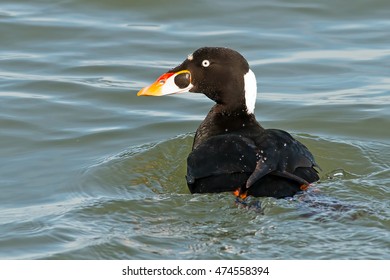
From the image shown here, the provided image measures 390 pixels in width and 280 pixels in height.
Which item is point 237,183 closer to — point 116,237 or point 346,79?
point 116,237

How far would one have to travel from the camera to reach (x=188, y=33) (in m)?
11.3

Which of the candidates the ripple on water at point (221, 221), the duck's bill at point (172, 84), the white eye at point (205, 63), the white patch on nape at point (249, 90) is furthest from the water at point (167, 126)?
the white eye at point (205, 63)

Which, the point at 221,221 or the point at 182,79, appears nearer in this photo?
the point at 221,221

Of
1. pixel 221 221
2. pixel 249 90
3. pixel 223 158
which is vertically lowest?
pixel 221 221

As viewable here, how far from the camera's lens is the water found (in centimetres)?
595

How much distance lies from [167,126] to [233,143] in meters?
2.35

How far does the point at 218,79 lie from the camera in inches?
288

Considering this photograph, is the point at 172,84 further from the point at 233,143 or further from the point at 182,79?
the point at 233,143

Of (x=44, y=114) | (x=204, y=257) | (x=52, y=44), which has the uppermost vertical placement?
(x=52, y=44)

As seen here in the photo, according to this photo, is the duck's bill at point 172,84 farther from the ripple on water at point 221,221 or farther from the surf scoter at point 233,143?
the ripple on water at point 221,221

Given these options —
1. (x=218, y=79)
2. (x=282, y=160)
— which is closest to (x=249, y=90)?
(x=218, y=79)

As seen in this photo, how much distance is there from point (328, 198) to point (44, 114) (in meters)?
3.54

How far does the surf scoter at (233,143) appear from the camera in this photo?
6.28m

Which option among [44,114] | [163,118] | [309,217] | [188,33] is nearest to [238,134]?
[309,217]
